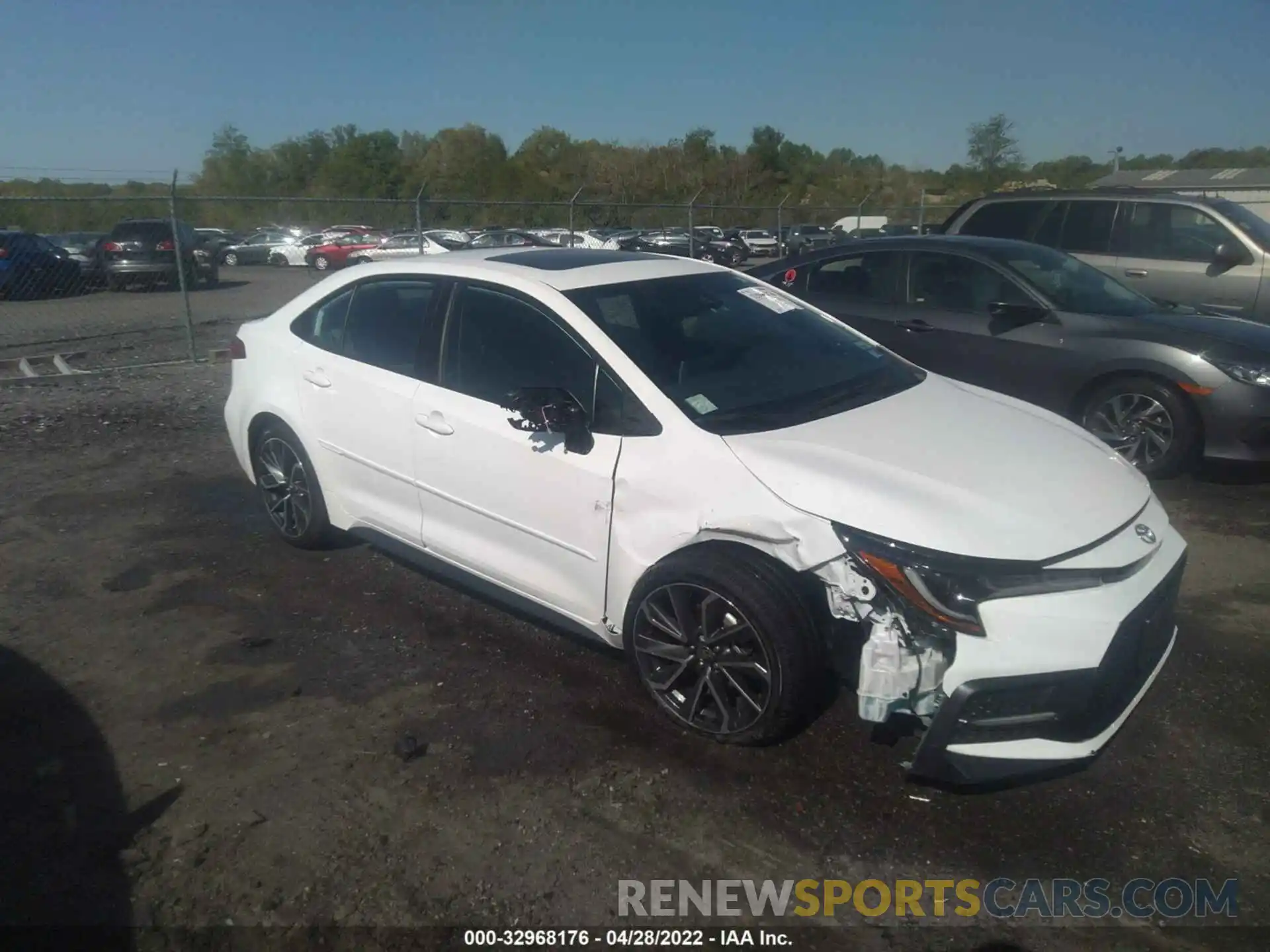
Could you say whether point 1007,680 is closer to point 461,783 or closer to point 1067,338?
point 461,783

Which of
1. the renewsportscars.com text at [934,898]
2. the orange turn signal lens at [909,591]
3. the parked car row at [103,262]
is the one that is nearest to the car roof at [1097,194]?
the orange turn signal lens at [909,591]

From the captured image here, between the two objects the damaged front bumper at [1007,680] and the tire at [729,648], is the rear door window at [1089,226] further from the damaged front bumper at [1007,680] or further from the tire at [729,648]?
the tire at [729,648]

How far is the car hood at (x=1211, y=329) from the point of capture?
5.92m

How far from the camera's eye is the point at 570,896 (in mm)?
2715

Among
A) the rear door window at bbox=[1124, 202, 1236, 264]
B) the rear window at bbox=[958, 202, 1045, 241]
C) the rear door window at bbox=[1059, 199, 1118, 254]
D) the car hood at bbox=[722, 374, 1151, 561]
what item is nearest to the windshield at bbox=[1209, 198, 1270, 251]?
the rear door window at bbox=[1124, 202, 1236, 264]

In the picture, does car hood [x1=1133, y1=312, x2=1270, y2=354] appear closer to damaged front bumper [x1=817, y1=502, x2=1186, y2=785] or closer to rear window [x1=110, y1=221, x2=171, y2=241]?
damaged front bumper [x1=817, y1=502, x2=1186, y2=785]

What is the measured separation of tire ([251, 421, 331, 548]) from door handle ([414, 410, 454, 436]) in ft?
3.36

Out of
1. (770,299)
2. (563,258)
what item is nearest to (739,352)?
(770,299)

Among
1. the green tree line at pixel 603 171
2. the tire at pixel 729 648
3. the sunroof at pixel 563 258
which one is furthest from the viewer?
the green tree line at pixel 603 171

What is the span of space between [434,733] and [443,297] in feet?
6.33

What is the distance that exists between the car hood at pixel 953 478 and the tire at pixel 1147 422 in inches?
106

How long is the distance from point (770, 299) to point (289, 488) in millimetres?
2734

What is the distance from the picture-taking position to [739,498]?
3184mm

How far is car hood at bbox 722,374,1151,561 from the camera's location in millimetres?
2949
